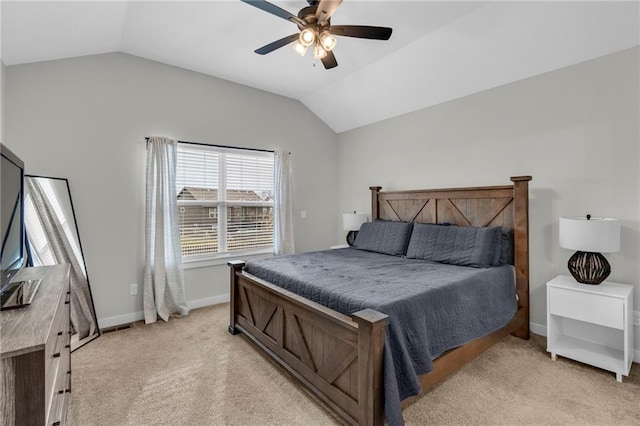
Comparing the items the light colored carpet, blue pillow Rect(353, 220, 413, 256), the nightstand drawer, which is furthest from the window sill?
the nightstand drawer

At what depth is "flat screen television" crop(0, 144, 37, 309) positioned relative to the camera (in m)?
1.35

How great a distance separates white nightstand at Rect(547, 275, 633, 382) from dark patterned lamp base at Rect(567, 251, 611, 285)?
56mm

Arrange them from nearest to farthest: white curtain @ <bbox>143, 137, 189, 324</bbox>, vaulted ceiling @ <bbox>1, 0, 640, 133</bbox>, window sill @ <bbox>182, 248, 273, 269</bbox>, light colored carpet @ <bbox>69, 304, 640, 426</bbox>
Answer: light colored carpet @ <bbox>69, 304, 640, 426</bbox>
vaulted ceiling @ <bbox>1, 0, 640, 133</bbox>
white curtain @ <bbox>143, 137, 189, 324</bbox>
window sill @ <bbox>182, 248, 273, 269</bbox>

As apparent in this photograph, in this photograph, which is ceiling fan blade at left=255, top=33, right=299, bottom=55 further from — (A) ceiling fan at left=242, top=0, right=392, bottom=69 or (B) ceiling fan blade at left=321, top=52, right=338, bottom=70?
(B) ceiling fan blade at left=321, top=52, right=338, bottom=70

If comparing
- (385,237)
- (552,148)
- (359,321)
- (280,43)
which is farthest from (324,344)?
(552,148)

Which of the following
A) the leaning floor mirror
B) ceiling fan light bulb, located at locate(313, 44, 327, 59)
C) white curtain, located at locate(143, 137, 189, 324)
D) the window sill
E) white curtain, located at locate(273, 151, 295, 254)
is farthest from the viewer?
white curtain, located at locate(273, 151, 295, 254)

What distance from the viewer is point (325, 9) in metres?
2.00

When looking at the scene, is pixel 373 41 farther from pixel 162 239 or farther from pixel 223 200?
pixel 162 239

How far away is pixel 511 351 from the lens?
2680 millimetres

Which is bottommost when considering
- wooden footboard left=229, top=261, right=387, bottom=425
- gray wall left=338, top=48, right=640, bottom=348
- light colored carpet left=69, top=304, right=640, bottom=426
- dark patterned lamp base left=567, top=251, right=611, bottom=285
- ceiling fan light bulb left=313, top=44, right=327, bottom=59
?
light colored carpet left=69, top=304, right=640, bottom=426

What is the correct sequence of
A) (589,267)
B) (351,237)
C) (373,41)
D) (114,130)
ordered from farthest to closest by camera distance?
(351,237) → (114,130) → (373,41) → (589,267)

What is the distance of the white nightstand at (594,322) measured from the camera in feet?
7.34

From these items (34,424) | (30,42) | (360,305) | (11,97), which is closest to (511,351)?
(360,305)

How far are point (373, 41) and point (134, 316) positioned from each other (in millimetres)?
3914
